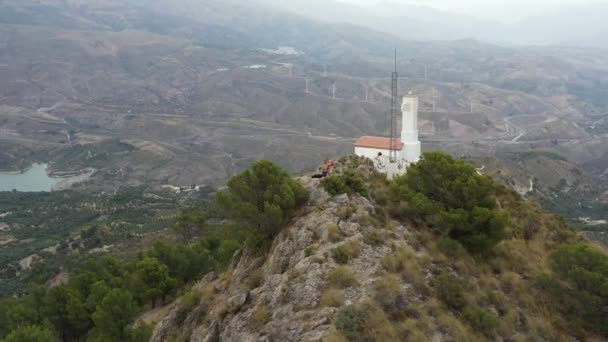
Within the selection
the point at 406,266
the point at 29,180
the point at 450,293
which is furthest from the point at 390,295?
the point at 29,180

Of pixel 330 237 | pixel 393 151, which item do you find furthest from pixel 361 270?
pixel 393 151

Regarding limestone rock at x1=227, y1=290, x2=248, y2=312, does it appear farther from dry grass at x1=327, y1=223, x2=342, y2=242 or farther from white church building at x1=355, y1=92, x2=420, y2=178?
white church building at x1=355, y1=92, x2=420, y2=178

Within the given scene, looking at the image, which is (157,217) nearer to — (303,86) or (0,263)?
(0,263)

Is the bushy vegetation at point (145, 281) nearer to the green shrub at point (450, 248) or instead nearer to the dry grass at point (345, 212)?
the dry grass at point (345, 212)

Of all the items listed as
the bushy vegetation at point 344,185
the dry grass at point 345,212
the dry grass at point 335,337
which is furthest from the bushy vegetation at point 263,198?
the dry grass at point 335,337

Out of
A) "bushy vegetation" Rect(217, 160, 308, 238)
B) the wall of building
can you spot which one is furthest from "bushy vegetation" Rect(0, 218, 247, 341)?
the wall of building

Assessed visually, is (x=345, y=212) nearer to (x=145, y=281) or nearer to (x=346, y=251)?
(x=346, y=251)
